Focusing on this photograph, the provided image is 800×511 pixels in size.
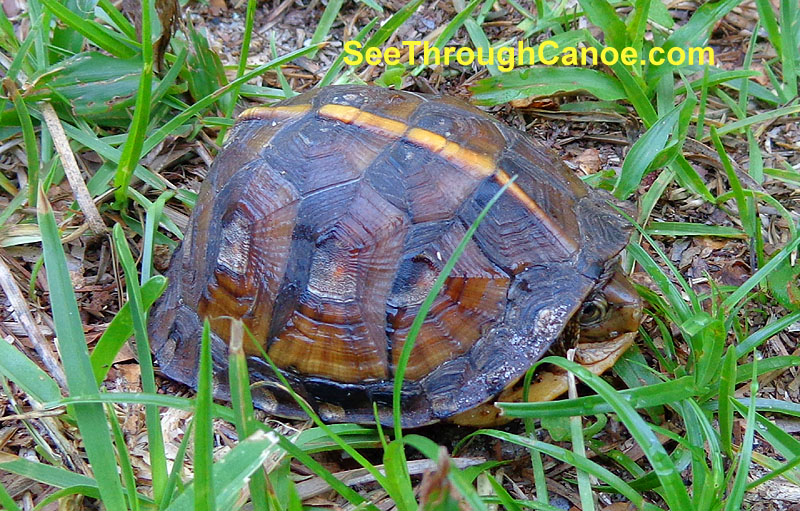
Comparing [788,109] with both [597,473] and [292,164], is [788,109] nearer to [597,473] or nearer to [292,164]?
[597,473]

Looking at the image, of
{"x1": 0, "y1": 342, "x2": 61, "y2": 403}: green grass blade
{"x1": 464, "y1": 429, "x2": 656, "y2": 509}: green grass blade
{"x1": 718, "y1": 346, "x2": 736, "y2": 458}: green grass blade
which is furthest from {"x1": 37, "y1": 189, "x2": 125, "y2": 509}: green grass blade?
{"x1": 718, "y1": 346, "x2": 736, "y2": 458}: green grass blade

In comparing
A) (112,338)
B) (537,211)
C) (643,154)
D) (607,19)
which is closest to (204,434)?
(112,338)

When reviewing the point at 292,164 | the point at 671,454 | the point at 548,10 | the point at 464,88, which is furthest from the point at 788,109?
the point at 292,164

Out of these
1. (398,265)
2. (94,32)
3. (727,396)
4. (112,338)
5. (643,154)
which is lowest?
(727,396)

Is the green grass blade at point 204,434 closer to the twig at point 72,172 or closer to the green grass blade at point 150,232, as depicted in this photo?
Result: the green grass blade at point 150,232

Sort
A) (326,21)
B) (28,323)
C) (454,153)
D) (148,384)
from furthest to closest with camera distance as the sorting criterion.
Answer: (326,21), (28,323), (454,153), (148,384)

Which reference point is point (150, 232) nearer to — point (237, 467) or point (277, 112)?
point (277, 112)

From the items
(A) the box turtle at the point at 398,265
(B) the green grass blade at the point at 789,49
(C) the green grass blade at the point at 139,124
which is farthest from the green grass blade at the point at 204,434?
(B) the green grass blade at the point at 789,49
